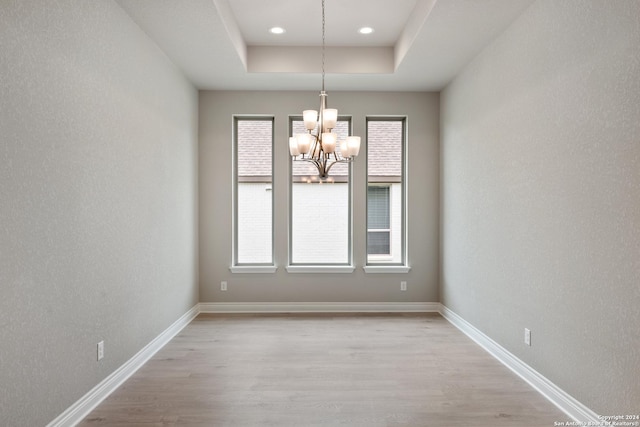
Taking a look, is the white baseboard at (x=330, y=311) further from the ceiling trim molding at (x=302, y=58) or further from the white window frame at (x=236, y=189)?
the ceiling trim molding at (x=302, y=58)

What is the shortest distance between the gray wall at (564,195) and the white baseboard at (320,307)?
1163 millimetres

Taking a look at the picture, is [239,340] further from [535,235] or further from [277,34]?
[277,34]

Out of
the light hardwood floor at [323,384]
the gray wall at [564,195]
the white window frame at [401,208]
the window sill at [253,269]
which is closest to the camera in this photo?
the gray wall at [564,195]

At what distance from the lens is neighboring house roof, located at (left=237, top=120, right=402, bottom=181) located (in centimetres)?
513

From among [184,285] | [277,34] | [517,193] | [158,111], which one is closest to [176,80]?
[158,111]

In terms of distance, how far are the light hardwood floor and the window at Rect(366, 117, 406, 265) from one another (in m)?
1.21

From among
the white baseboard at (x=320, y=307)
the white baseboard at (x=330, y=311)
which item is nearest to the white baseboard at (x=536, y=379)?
the white baseboard at (x=330, y=311)

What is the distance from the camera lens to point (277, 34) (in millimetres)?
4062

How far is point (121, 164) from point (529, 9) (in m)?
3.32

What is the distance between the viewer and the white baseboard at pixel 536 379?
237cm

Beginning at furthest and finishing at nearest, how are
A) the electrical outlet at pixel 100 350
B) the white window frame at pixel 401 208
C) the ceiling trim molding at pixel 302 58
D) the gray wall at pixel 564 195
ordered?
the white window frame at pixel 401 208
the ceiling trim molding at pixel 302 58
the electrical outlet at pixel 100 350
the gray wall at pixel 564 195

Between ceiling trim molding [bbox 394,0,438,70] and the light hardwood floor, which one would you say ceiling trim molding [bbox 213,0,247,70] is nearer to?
ceiling trim molding [bbox 394,0,438,70]

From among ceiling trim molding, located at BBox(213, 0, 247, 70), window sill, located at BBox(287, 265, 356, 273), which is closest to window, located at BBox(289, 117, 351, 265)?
window sill, located at BBox(287, 265, 356, 273)

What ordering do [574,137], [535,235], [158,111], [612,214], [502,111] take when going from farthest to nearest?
[158,111], [502,111], [535,235], [574,137], [612,214]
